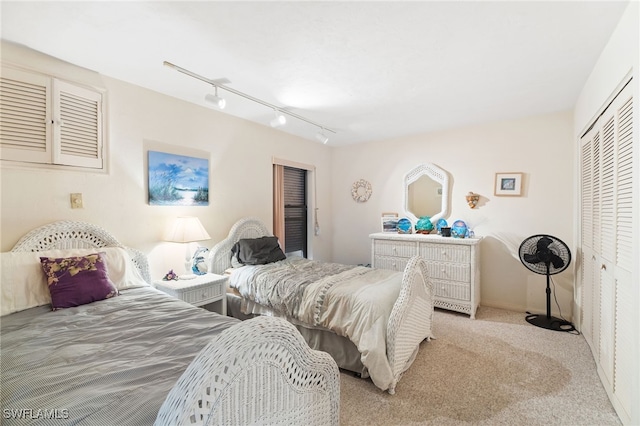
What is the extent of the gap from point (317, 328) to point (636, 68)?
261 cm

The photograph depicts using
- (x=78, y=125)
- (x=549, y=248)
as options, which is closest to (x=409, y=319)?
(x=549, y=248)

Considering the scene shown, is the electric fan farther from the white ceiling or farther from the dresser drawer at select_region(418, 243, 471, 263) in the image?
the white ceiling

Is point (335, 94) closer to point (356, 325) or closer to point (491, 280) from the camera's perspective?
point (356, 325)

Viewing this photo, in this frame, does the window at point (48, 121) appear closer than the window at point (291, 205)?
Yes

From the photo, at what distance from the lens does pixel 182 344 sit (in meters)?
1.35

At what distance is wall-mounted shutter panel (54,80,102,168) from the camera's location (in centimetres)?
223

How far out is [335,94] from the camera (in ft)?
9.38

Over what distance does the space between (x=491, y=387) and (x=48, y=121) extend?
12.7 ft

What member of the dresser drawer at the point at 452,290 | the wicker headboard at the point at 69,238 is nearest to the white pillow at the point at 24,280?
the wicker headboard at the point at 69,238

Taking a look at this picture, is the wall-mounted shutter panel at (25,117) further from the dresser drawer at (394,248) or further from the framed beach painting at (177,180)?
the dresser drawer at (394,248)

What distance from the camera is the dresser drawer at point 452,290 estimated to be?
11.3 feet

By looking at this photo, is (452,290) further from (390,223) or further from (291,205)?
(291,205)

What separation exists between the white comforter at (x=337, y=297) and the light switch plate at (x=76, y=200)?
1.48 m

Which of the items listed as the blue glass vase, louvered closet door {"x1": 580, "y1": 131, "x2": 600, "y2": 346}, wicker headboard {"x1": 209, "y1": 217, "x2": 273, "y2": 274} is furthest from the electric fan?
wicker headboard {"x1": 209, "y1": 217, "x2": 273, "y2": 274}
